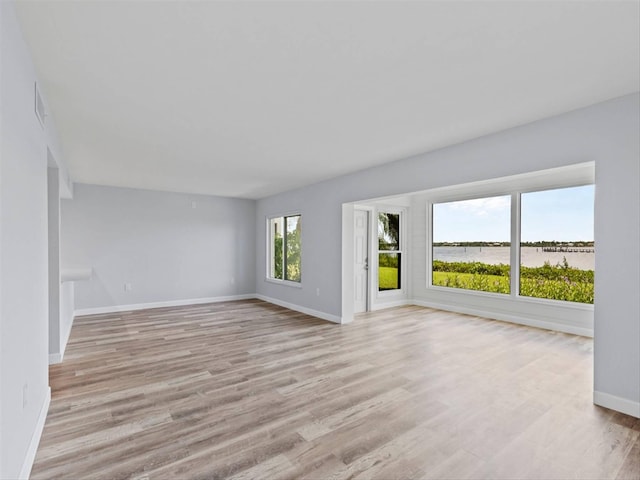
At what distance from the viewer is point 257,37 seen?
1.88 metres

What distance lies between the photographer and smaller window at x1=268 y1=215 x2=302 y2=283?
715cm

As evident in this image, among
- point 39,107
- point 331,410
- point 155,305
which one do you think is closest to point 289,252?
point 155,305

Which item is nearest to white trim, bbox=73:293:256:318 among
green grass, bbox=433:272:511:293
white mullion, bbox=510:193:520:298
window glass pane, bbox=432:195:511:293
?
green grass, bbox=433:272:511:293

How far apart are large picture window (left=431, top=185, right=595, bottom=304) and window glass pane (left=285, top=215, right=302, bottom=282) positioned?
294cm

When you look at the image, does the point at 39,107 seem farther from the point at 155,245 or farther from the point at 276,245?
the point at 276,245

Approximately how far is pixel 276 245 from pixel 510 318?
16.6 feet

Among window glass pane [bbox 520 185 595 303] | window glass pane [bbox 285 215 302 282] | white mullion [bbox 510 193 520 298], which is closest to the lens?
window glass pane [bbox 520 185 595 303]

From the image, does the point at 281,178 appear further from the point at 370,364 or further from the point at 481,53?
the point at 481,53

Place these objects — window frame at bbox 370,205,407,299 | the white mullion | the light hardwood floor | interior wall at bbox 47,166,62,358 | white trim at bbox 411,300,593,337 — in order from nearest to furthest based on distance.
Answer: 1. the light hardwood floor
2. interior wall at bbox 47,166,62,358
3. white trim at bbox 411,300,593,337
4. the white mullion
5. window frame at bbox 370,205,407,299

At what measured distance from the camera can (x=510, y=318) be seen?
5715 mm

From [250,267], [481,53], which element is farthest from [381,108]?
[250,267]

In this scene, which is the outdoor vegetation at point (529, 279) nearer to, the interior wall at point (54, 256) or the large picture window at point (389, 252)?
the large picture window at point (389, 252)

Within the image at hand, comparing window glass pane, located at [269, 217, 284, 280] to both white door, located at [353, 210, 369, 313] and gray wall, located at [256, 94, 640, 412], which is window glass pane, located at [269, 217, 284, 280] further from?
gray wall, located at [256, 94, 640, 412]

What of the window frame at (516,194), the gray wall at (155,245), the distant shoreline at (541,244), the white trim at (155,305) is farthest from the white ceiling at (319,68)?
the white trim at (155,305)
